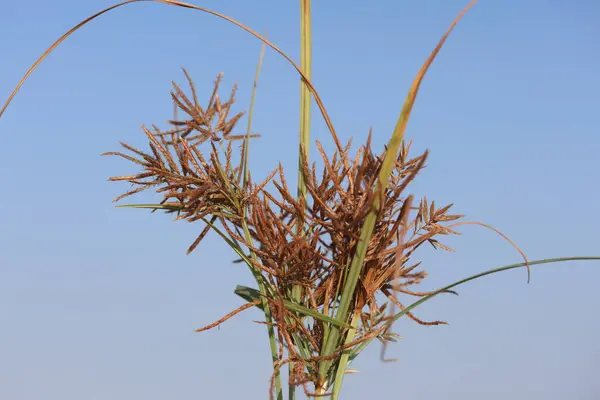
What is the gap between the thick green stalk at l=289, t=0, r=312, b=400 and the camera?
134cm

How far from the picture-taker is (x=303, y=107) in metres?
1.41

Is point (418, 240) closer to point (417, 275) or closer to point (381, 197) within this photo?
point (417, 275)

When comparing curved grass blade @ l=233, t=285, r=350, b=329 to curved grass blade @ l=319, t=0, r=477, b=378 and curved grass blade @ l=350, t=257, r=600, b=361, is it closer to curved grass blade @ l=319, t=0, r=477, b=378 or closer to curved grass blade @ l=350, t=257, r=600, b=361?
curved grass blade @ l=319, t=0, r=477, b=378

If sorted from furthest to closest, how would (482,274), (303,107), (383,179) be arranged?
(303,107), (482,274), (383,179)

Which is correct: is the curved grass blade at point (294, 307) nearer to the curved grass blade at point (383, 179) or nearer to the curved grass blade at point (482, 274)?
the curved grass blade at point (383, 179)

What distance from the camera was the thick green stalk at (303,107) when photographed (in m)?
1.34

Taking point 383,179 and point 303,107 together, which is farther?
point 303,107

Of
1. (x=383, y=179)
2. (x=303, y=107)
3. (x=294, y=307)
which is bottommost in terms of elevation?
(x=294, y=307)

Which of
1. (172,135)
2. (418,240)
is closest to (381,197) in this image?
(418,240)

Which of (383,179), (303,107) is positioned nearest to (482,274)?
(383,179)

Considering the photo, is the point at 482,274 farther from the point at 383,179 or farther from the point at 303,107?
the point at 303,107

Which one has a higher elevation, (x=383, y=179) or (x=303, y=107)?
(x=303, y=107)

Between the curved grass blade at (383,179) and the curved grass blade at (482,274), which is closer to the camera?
the curved grass blade at (383,179)

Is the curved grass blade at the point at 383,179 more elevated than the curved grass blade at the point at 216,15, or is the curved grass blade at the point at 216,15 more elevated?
the curved grass blade at the point at 216,15
